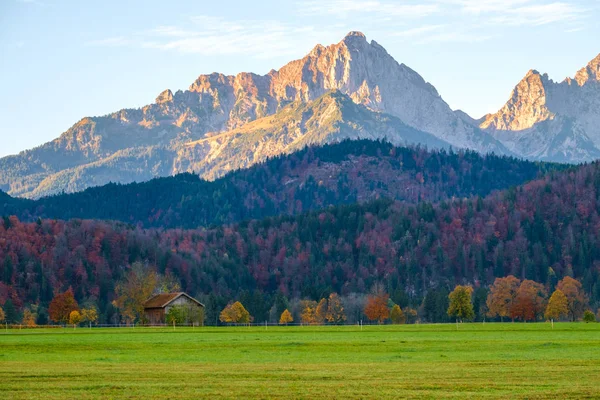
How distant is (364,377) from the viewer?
6178 cm

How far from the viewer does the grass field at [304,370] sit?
55.1 metres

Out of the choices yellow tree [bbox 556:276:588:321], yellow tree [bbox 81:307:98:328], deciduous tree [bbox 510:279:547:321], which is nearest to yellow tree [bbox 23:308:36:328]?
yellow tree [bbox 81:307:98:328]

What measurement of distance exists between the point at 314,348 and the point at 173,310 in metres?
90.5

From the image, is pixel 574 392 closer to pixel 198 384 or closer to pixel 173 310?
pixel 198 384

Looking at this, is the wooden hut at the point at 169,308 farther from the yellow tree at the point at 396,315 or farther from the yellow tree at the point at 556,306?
the yellow tree at the point at 556,306

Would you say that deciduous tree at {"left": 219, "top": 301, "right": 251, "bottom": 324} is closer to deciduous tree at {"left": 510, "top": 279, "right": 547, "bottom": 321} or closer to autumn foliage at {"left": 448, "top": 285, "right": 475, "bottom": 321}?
autumn foliage at {"left": 448, "top": 285, "right": 475, "bottom": 321}

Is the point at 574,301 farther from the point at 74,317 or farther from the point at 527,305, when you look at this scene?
the point at 74,317

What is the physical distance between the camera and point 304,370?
218 ft

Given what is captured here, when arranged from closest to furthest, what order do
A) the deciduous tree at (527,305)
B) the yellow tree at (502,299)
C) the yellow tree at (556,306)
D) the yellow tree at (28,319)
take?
the yellow tree at (556,306) < the yellow tree at (28,319) < the deciduous tree at (527,305) < the yellow tree at (502,299)

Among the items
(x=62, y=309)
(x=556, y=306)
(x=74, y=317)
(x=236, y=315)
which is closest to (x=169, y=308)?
(x=236, y=315)

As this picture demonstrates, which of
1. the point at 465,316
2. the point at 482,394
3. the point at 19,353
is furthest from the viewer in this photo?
the point at 465,316

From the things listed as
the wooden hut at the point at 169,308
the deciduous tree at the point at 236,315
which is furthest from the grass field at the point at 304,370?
the deciduous tree at the point at 236,315

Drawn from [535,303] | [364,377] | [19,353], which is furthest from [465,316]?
[364,377]

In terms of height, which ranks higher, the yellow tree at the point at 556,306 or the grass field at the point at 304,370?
the grass field at the point at 304,370
